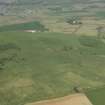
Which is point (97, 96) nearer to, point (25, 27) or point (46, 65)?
point (46, 65)

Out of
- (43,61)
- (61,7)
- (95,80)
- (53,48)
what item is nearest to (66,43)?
(53,48)

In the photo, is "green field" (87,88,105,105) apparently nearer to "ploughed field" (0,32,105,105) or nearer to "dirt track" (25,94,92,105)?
"dirt track" (25,94,92,105)

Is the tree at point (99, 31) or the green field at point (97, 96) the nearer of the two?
the green field at point (97, 96)

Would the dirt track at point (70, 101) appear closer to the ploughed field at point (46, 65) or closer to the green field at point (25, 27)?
the ploughed field at point (46, 65)

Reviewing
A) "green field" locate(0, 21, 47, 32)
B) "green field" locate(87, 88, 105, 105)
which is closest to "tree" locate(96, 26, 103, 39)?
"green field" locate(0, 21, 47, 32)

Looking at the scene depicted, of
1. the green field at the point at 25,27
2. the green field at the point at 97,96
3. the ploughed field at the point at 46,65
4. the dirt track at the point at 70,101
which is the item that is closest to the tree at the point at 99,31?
the ploughed field at the point at 46,65

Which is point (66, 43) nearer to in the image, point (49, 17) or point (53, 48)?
point (53, 48)

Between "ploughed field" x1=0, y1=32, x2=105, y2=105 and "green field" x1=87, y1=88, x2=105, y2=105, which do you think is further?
"ploughed field" x1=0, y1=32, x2=105, y2=105
